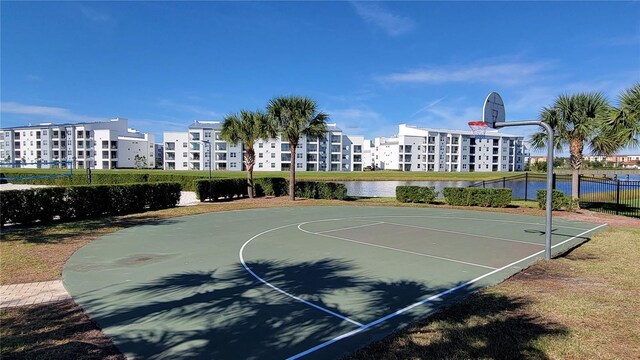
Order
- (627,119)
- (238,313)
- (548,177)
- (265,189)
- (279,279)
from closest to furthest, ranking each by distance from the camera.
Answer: (238,313), (279,279), (548,177), (627,119), (265,189)

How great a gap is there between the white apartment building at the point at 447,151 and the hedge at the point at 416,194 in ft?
280

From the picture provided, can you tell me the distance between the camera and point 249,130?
27469 mm

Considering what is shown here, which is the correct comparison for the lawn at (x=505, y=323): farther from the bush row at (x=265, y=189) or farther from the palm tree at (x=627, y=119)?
the bush row at (x=265, y=189)

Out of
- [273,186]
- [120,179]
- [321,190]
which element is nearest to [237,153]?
[120,179]

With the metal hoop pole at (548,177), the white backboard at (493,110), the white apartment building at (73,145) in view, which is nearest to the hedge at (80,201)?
the white backboard at (493,110)

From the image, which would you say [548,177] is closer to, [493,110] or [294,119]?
[493,110]

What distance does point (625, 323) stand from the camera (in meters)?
5.19

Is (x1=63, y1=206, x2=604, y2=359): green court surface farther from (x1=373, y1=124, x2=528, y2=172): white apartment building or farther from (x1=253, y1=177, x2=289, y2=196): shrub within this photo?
(x1=373, y1=124, x2=528, y2=172): white apartment building

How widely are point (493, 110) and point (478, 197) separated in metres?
13.8

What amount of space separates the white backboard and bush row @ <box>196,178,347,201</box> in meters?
16.6

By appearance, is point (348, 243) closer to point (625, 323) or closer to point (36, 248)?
point (625, 323)

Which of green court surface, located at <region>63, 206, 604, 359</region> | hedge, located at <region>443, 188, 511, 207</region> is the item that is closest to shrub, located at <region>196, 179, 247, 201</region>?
green court surface, located at <region>63, 206, 604, 359</region>

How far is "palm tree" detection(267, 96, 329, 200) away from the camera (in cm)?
2520

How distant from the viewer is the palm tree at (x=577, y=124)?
20703 millimetres
